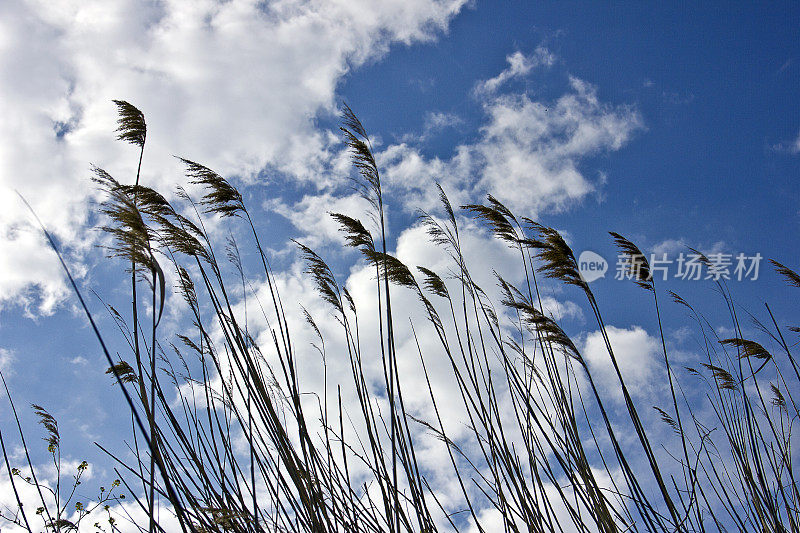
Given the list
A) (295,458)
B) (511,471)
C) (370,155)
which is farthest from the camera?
(370,155)

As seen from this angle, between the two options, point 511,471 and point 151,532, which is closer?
point 151,532

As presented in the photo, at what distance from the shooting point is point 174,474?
6.78ft

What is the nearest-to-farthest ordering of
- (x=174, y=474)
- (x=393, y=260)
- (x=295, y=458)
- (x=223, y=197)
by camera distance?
(x=295, y=458)
(x=174, y=474)
(x=223, y=197)
(x=393, y=260)

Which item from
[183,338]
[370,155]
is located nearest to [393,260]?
[370,155]

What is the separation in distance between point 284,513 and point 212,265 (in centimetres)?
115

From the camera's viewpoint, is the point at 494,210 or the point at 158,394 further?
the point at 494,210

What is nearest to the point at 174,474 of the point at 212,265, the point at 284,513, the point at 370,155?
the point at 284,513

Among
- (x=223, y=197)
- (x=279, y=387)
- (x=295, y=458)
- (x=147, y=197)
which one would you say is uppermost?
(x=223, y=197)

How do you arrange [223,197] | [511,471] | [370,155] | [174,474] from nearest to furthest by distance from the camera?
[174,474] < [511,471] < [223,197] < [370,155]

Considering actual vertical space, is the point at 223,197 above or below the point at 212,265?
above

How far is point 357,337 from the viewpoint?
2838 mm

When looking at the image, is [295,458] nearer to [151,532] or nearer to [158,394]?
[151,532]

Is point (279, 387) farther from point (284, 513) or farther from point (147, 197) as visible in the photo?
point (147, 197)

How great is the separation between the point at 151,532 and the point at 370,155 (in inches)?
85.9
